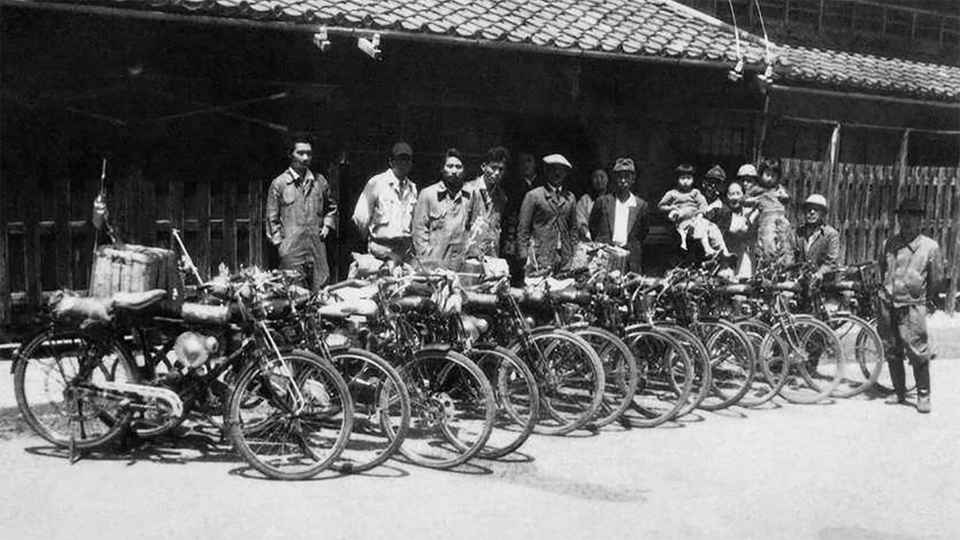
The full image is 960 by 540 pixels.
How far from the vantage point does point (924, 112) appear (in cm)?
1527

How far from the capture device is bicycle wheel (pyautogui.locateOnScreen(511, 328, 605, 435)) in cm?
729

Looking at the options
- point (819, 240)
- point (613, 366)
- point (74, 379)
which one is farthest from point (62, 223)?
point (819, 240)

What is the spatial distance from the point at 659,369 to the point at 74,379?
4421 mm

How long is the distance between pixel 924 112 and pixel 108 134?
39.6ft

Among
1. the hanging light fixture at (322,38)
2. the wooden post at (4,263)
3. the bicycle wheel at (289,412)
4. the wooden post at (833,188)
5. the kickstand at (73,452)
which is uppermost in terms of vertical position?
the hanging light fixture at (322,38)

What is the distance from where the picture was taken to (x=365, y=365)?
661cm

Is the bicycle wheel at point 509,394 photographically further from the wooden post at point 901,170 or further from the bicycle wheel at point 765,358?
the wooden post at point 901,170

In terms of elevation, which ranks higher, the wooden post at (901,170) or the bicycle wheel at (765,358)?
the wooden post at (901,170)

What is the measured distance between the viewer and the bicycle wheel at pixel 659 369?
7.79 meters

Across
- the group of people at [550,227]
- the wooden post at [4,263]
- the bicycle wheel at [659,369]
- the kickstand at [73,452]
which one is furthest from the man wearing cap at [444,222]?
the wooden post at [4,263]

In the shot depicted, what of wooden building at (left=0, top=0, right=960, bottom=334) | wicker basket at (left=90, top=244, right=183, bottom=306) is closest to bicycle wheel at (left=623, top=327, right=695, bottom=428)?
wicker basket at (left=90, top=244, right=183, bottom=306)

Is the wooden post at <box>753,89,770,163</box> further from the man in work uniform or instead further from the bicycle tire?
the man in work uniform

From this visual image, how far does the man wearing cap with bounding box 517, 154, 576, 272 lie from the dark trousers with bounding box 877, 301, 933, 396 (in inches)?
118

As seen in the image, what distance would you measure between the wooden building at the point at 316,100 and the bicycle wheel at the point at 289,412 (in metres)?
3.24
